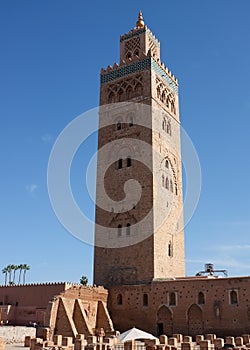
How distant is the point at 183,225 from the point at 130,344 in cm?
1672

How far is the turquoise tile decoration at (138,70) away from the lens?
30.5 metres

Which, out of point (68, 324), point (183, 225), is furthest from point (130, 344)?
point (183, 225)

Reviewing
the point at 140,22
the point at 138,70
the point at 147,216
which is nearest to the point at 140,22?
the point at 140,22

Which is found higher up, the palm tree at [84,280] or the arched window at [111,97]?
the arched window at [111,97]

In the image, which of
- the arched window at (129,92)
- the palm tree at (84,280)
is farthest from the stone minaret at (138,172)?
the palm tree at (84,280)

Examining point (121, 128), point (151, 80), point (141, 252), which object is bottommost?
point (141, 252)

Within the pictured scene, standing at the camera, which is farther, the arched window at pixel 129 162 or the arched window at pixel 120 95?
the arched window at pixel 120 95

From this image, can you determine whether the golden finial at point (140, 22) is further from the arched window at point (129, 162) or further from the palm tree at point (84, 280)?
the palm tree at point (84, 280)

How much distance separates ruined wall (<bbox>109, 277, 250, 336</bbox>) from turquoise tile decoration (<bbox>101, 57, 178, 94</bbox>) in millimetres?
15309

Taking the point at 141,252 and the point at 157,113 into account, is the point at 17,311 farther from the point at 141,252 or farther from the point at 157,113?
the point at 157,113

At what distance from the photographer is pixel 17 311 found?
78.0 ft

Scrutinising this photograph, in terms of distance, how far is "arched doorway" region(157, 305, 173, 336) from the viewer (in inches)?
923

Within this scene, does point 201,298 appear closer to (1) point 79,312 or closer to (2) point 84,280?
(1) point 79,312

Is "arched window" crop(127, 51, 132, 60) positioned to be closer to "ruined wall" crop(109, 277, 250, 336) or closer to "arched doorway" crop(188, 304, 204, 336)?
"ruined wall" crop(109, 277, 250, 336)
